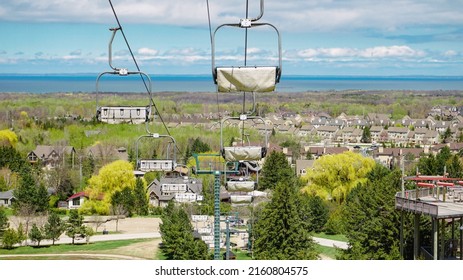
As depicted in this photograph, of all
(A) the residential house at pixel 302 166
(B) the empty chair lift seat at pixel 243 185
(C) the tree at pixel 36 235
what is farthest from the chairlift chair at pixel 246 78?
(A) the residential house at pixel 302 166

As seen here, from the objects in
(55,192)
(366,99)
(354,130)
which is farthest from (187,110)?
(55,192)

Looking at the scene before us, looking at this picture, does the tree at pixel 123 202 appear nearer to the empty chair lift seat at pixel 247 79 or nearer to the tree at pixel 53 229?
the tree at pixel 53 229

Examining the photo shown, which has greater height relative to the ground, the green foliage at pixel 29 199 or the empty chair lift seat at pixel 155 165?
the empty chair lift seat at pixel 155 165

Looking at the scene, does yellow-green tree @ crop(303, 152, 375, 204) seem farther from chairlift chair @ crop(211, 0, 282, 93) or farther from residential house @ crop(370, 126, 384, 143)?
residential house @ crop(370, 126, 384, 143)

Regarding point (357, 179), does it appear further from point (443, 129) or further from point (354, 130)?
point (443, 129)

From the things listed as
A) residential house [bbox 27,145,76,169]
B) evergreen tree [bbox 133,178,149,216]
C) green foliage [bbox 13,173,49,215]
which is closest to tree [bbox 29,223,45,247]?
green foliage [bbox 13,173,49,215]

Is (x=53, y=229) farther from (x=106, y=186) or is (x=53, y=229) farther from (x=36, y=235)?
(x=106, y=186)
